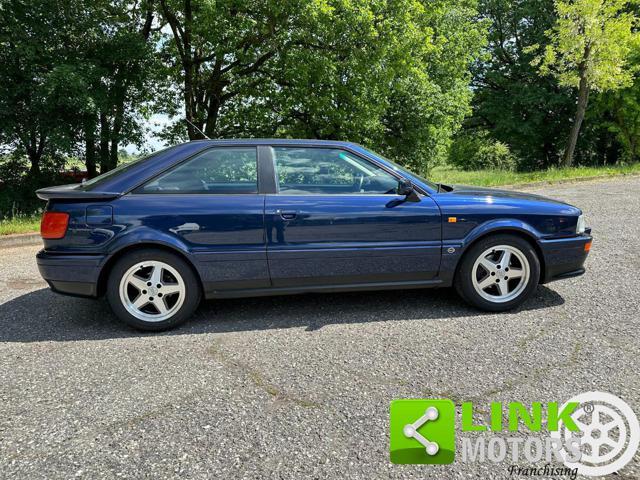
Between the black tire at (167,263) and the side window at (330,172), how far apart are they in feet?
3.62

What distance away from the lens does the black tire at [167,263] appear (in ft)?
10.6

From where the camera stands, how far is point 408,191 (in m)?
3.40

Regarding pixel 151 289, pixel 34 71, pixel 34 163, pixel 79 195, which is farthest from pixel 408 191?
pixel 34 163

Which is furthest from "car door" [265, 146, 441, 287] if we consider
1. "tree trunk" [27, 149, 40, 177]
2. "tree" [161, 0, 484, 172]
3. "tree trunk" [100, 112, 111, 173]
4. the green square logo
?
"tree trunk" [27, 149, 40, 177]

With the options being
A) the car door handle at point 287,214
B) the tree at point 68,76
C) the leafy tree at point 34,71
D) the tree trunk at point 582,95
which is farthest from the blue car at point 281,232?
the tree trunk at point 582,95

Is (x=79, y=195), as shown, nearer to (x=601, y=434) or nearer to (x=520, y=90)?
(x=601, y=434)

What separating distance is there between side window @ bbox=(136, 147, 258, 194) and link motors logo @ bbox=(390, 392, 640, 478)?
213cm

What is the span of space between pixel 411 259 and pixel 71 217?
2.77 metres

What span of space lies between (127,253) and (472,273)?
9.49ft

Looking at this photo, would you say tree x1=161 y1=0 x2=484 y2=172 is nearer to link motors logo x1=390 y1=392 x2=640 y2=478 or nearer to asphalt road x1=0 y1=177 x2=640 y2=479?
asphalt road x1=0 y1=177 x2=640 y2=479

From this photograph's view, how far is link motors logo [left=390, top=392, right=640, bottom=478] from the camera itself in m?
1.90

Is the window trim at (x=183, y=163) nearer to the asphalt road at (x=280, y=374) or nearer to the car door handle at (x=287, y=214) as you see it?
the car door handle at (x=287, y=214)

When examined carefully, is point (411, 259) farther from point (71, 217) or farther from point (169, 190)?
point (71, 217)

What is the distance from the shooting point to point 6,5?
8875 millimetres
